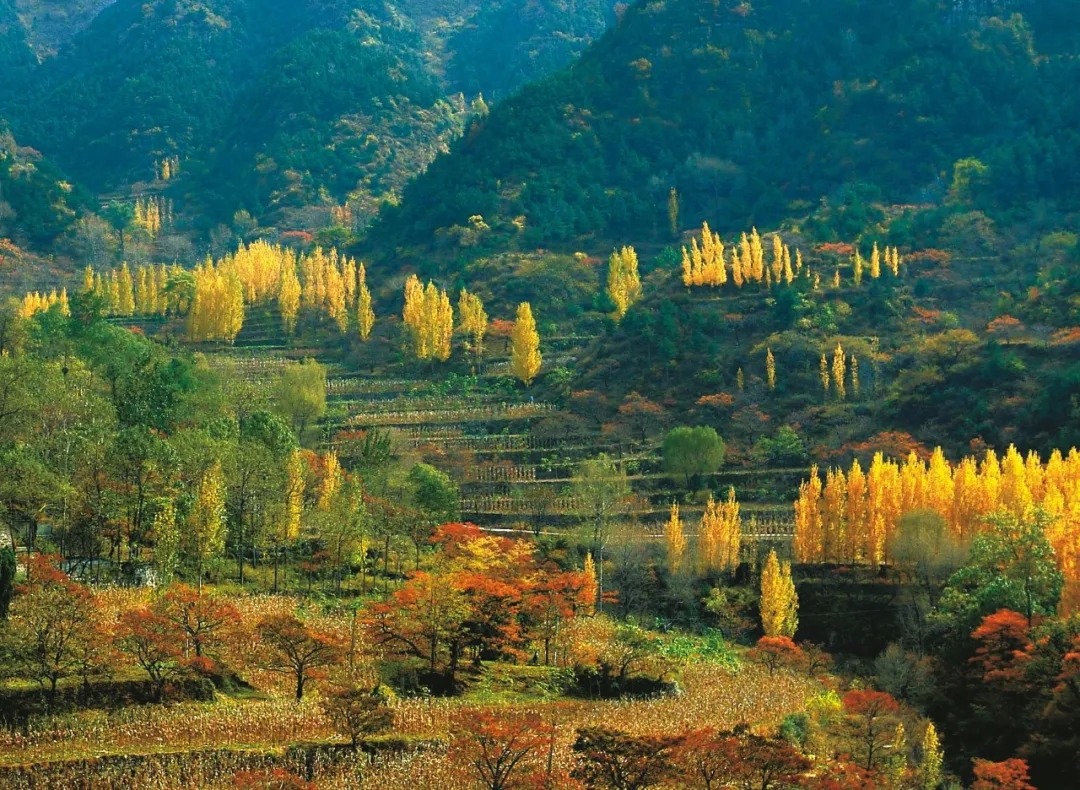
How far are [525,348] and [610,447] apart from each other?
1590 cm

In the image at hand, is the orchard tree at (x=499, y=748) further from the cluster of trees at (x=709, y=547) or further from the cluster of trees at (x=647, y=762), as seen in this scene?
the cluster of trees at (x=709, y=547)

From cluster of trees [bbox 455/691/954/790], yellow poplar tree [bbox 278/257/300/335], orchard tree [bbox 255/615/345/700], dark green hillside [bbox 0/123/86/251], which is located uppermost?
dark green hillside [bbox 0/123/86/251]

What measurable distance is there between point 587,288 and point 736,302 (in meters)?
22.1

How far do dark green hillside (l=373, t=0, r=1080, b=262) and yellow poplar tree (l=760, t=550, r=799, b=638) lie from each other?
71091 millimetres

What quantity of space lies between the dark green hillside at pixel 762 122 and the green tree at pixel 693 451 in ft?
178

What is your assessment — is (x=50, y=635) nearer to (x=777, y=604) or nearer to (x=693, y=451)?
(x=777, y=604)

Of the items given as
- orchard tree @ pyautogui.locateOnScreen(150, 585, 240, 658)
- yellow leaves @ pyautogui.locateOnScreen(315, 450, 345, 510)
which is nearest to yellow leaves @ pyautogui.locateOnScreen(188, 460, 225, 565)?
yellow leaves @ pyautogui.locateOnScreen(315, 450, 345, 510)

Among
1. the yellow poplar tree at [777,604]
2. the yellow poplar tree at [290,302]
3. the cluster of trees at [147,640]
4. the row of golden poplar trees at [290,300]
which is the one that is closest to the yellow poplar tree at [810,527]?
the yellow poplar tree at [777,604]

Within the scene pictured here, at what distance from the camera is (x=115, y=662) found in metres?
45.0

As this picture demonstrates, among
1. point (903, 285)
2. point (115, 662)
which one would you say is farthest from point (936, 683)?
point (903, 285)

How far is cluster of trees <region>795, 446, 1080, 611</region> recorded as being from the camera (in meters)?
69.6

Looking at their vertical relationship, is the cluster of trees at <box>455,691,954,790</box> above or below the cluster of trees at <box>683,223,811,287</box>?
below

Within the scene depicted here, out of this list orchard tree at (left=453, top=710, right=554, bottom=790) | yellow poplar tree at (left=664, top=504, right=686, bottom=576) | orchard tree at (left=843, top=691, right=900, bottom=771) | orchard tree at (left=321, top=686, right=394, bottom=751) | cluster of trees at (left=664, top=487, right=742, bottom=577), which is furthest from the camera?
cluster of trees at (left=664, top=487, right=742, bottom=577)

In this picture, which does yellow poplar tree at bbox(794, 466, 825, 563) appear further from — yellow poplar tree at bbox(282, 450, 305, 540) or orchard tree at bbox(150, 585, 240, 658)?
orchard tree at bbox(150, 585, 240, 658)
